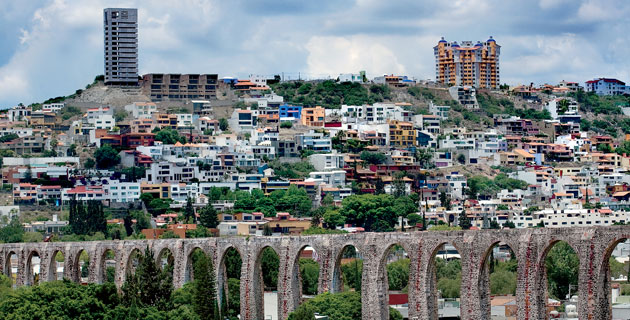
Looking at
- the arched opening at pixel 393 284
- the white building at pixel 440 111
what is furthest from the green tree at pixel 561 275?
the white building at pixel 440 111

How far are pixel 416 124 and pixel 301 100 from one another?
19.5 m

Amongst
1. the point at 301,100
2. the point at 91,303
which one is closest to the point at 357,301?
the point at 91,303

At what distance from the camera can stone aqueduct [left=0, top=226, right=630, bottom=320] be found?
40375mm

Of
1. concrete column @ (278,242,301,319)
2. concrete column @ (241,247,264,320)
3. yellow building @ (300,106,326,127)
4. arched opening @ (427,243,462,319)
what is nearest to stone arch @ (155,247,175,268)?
concrete column @ (241,247,264,320)

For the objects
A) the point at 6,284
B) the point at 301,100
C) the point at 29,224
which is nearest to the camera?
the point at 6,284

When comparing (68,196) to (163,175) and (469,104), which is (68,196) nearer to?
(163,175)

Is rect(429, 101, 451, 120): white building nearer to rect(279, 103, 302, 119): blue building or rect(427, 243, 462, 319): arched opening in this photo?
rect(279, 103, 302, 119): blue building

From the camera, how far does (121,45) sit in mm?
166125

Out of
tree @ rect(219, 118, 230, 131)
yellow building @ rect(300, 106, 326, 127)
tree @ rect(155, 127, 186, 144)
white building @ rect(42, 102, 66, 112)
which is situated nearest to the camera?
tree @ rect(155, 127, 186, 144)

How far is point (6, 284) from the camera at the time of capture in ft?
219

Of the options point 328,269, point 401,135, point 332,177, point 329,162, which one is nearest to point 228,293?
point 328,269

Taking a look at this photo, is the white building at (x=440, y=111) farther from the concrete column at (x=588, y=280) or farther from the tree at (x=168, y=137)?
the concrete column at (x=588, y=280)

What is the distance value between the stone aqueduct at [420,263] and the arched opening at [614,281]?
0.04 m

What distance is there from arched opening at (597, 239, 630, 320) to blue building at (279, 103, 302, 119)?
73.8 m
